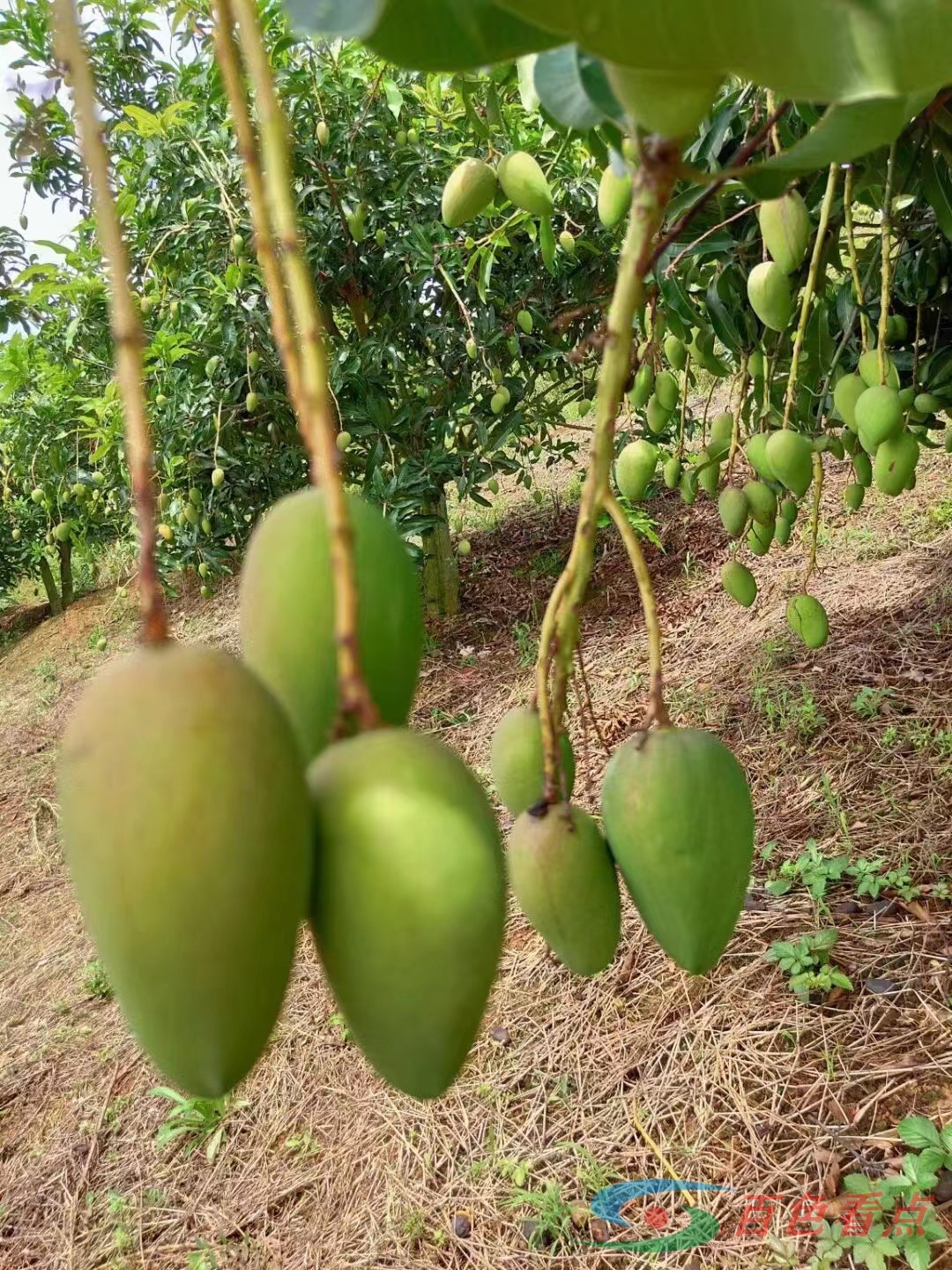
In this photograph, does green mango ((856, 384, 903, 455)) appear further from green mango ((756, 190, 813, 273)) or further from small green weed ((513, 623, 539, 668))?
small green weed ((513, 623, 539, 668))

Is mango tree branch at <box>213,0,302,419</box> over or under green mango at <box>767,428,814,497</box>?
over

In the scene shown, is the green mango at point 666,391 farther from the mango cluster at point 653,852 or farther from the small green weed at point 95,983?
the small green weed at point 95,983

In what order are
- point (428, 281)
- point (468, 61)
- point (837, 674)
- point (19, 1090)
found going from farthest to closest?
point (428, 281) → point (837, 674) → point (19, 1090) → point (468, 61)

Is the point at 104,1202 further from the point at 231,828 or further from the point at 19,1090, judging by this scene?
the point at 231,828

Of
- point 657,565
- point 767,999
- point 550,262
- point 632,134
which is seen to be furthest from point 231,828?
point 657,565

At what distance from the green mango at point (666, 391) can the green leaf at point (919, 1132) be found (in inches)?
44.2

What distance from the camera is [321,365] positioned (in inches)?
13.8

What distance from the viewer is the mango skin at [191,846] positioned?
13.0 inches

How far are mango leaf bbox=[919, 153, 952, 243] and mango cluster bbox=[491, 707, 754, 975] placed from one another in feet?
3.01

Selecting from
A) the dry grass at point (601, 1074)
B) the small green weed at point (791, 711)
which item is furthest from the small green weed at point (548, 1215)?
the small green weed at point (791, 711)

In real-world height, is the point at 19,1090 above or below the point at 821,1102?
below

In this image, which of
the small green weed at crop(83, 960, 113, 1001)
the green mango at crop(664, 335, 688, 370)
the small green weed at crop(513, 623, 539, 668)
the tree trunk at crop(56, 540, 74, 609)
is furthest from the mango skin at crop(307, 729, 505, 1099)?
the tree trunk at crop(56, 540, 74, 609)

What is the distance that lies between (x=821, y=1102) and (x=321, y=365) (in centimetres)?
164

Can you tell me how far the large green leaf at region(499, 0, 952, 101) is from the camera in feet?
1.16
